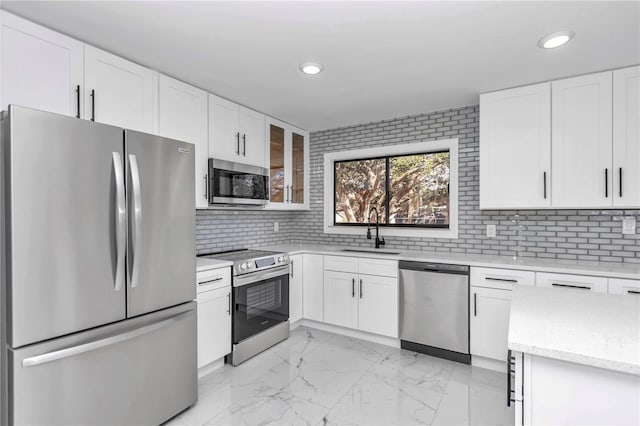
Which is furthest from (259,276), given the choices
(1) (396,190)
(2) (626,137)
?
(2) (626,137)

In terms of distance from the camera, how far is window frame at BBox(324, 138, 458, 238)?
3.48 meters

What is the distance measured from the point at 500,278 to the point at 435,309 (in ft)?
2.08

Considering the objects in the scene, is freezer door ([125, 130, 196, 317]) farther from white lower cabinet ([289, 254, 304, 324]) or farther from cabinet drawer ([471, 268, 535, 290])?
cabinet drawer ([471, 268, 535, 290])

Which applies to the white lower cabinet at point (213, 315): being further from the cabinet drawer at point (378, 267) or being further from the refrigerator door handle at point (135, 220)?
the cabinet drawer at point (378, 267)

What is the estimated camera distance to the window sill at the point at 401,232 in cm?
353

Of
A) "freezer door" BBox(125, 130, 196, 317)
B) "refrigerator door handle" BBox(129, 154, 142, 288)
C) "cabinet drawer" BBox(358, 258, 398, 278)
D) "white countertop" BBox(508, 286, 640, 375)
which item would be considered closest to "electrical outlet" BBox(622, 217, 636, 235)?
"white countertop" BBox(508, 286, 640, 375)

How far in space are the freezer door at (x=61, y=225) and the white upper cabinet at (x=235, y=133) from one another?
1304 mm

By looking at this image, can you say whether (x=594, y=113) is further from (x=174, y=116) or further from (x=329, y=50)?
(x=174, y=116)

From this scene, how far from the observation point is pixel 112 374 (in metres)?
1.76

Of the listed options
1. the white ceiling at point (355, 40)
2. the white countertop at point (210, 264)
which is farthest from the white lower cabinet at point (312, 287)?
the white ceiling at point (355, 40)

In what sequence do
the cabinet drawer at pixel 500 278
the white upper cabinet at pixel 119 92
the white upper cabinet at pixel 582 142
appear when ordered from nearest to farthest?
→ 1. the white upper cabinet at pixel 119 92
2. the white upper cabinet at pixel 582 142
3. the cabinet drawer at pixel 500 278

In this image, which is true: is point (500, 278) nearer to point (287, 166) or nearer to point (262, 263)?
point (262, 263)

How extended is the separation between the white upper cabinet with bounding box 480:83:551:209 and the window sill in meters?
0.61

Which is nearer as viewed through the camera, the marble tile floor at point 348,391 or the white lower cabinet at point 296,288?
the marble tile floor at point 348,391
